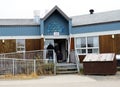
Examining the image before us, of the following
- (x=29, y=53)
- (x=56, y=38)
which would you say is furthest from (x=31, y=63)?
(x=56, y=38)

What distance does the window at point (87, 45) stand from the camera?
29438 millimetres

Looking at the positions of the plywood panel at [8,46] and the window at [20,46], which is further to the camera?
the window at [20,46]

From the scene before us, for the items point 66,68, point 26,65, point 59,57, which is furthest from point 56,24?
point 26,65

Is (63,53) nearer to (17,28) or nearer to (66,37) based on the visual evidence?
(66,37)

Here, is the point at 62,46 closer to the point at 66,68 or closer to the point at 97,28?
the point at 97,28

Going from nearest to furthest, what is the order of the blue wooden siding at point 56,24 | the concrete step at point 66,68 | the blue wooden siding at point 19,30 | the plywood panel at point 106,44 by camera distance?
the concrete step at point 66,68, the plywood panel at point 106,44, the blue wooden siding at point 19,30, the blue wooden siding at point 56,24

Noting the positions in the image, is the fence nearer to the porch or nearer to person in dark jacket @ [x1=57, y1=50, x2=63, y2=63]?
the porch

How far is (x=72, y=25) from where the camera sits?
1213 inches

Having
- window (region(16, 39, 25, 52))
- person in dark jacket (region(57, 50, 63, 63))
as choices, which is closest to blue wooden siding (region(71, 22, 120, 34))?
person in dark jacket (region(57, 50, 63, 63))

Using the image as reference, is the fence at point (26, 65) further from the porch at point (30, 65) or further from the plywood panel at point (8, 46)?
the plywood panel at point (8, 46)

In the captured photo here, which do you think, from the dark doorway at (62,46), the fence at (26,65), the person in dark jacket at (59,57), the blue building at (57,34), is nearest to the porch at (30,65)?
the fence at (26,65)

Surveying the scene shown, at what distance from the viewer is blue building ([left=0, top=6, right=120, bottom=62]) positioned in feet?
96.5

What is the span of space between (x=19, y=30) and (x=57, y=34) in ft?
11.3

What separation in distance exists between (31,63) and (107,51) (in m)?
6.98
